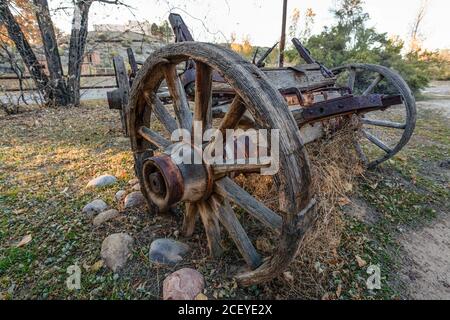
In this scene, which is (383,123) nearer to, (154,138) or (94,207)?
(154,138)

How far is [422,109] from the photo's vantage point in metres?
7.21

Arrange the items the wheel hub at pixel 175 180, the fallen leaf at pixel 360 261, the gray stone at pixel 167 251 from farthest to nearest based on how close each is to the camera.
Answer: the fallen leaf at pixel 360 261 → the gray stone at pixel 167 251 → the wheel hub at pixel 175 180

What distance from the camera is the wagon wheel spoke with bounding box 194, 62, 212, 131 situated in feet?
4.70

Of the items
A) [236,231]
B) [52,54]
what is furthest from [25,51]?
[236,231]

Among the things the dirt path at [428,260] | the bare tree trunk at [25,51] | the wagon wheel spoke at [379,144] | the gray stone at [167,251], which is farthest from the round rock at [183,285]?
the bare tree trunk at [25,51]

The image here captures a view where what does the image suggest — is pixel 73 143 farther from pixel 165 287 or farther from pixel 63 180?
pixel 165 287

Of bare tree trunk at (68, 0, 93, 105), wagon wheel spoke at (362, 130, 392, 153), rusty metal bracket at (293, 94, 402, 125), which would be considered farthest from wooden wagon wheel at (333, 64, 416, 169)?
bare tree trunk at (68, 0, 93, 105)

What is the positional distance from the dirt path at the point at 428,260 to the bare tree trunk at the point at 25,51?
8308 millimetres

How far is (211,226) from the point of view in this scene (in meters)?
1.80

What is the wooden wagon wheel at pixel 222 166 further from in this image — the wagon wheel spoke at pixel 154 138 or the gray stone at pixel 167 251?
the gray stone at pixel 167 251

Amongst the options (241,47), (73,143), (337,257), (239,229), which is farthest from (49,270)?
(241,47)

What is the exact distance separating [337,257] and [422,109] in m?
7.21

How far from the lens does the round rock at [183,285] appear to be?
1591 millimetres

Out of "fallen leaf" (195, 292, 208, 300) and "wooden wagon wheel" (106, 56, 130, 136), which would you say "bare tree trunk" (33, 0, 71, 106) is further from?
"fallen leaf" (195, 292, 208, 300)
